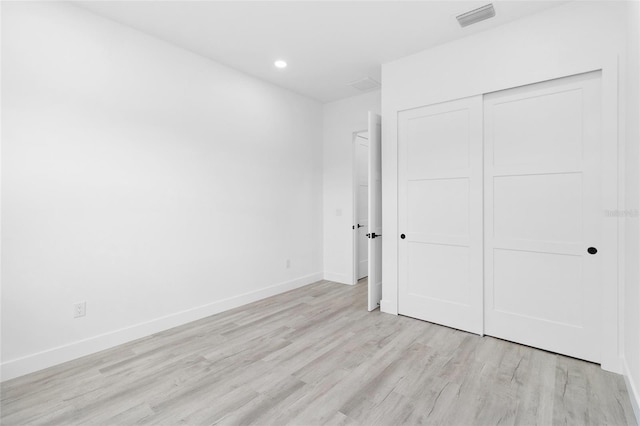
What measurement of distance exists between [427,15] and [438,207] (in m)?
1.78

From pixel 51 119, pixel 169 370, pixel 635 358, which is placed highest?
pixel 51 119

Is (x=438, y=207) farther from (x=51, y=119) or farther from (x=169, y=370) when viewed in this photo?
(x=51, y=119)

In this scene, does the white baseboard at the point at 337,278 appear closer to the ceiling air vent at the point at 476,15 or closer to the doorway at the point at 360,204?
the doorway at the point at 360,204

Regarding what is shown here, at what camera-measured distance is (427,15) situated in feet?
9.00

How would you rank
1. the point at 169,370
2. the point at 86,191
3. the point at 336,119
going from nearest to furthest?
the point at 169,370 < the point at 86,191 < the point at 336,119

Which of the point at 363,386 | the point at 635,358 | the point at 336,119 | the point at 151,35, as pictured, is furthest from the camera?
the point at 336,119

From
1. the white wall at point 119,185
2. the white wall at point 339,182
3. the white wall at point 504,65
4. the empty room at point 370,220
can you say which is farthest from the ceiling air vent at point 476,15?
the white wall at point 119,185

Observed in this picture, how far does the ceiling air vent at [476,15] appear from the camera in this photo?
264cm

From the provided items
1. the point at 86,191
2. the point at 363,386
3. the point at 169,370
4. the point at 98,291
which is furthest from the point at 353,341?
the point at 86,191

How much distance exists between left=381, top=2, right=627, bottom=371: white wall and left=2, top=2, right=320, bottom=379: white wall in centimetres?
167

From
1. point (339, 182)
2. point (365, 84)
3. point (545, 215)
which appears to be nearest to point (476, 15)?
point (365, 84)

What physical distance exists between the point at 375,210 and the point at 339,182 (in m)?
1.43

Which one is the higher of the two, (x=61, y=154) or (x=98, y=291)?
(x=61, y=154)

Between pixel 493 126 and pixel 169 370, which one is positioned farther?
pixel 493 126
